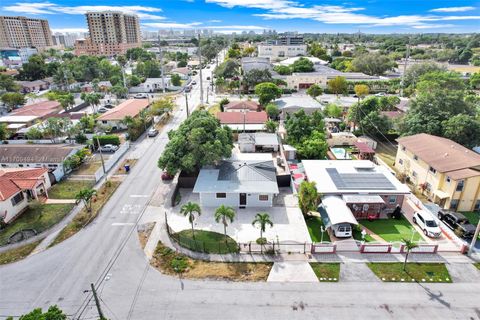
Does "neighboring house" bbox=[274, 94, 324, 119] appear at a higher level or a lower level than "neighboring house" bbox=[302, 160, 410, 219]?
higher

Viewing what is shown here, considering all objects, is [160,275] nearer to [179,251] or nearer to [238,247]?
[179,251]

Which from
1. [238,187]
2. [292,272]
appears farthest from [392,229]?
[238,187]

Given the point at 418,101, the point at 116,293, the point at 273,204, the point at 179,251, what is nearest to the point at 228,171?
the point at 273,204

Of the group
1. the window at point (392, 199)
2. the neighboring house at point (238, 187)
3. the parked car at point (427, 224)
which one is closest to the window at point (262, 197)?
the neighboring house at point (238, 187)

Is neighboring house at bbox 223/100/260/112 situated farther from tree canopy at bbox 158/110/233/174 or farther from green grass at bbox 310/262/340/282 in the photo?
green grass at bbox 310/262/340/282

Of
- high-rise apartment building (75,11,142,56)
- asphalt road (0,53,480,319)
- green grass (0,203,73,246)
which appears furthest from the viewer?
high-rise apartment building (75,11,142,56)

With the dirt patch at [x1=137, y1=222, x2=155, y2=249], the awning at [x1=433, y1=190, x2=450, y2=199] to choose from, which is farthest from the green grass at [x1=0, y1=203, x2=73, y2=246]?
the awning at [x1=433, y1=190, x2=450, y2=199]

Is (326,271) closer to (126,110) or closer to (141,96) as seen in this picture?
(126,110)

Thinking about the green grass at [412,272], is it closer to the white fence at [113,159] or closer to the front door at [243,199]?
the front door at [243,199]
